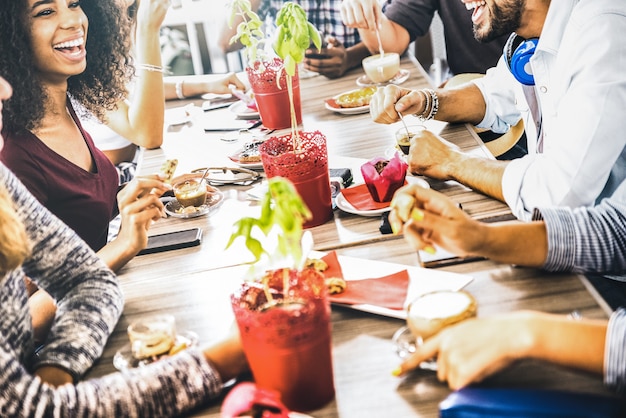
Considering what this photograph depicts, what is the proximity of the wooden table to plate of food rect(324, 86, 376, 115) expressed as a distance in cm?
31

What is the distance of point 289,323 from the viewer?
88 centimetres

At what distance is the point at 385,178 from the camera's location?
61.7 inches

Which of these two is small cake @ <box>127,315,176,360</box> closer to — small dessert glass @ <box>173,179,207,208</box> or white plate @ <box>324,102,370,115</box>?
small dessert glass @ <box>173,179,207,208</box>

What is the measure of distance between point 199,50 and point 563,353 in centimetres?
493

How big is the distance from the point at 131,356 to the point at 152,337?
6 cm

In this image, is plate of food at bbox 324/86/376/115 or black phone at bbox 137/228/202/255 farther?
plate of food at bbox 324/86/376/115

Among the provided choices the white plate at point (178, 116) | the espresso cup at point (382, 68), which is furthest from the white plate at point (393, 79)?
the white plate at point (178, 116)

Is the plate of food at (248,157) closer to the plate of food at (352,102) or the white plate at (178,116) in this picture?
the plate of food at (352,102)

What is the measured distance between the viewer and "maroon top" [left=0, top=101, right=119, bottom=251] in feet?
6.38

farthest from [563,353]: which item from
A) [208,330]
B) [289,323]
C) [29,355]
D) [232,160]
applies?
[232,160]

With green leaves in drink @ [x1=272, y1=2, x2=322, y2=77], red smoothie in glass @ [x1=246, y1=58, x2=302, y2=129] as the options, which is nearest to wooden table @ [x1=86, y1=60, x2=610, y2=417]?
red smoothie in glass @ [x1=246, y1=58, x2=302, y2=129]

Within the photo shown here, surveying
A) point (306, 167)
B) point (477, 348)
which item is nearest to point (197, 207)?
point (306, 167)

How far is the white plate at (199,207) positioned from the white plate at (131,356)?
0.60 m

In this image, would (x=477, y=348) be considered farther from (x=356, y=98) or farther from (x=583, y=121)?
(x=356, y=98)
